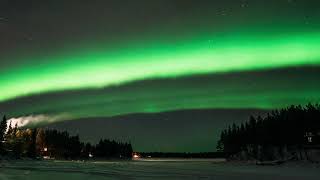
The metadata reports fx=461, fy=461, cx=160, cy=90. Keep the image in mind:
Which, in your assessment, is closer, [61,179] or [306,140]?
[61,179]

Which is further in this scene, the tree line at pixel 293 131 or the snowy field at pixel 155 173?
the tree line at pixel 293 131

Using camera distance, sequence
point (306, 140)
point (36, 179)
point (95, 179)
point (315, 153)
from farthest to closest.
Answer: point (306, 140)
point (315, 153)
point (95, 179)
point (36, 179)

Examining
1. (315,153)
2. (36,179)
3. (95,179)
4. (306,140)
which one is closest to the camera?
(36,179)

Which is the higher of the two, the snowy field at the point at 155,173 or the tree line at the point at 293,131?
the tree line at the point at 293,131

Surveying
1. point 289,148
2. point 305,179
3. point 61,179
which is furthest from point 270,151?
point 61,179

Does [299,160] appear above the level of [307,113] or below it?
below

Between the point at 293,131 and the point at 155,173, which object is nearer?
the point at 155,173

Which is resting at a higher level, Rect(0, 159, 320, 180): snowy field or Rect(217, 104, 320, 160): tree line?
Rect(217, 104, 320, 160): tree line

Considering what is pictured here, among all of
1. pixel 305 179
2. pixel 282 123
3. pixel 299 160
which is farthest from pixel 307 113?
pixel 305 179

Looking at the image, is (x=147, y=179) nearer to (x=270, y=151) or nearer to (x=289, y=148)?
(x=289, y=148)

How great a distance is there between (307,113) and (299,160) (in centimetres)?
2314

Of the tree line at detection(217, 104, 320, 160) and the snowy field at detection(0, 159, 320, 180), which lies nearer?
the snowy field at detection(0, 159, 320, 180)

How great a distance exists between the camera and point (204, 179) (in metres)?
56.2

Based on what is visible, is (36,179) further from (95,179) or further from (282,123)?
(282,123)
